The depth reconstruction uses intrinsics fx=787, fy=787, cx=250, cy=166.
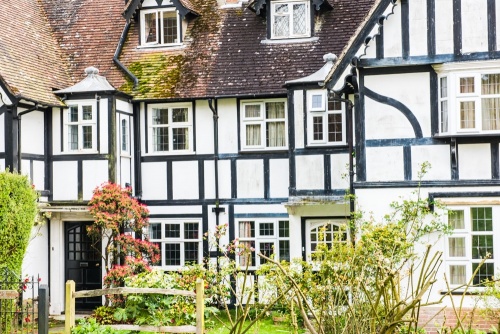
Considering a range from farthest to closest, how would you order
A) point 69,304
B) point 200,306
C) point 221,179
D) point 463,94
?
point 221,179, point 463,94, point 69,304, point 200,306

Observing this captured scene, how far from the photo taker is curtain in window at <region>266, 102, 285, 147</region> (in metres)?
22.5

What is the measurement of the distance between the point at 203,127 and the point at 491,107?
29.0ft

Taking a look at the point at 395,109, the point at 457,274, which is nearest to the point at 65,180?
the point at 395,109

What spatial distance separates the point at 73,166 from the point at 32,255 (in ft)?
8.96

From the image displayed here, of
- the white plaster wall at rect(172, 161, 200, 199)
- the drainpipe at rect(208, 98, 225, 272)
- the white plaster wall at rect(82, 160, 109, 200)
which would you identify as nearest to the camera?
the white plaster wall at rect(82, 160, 109, 200)

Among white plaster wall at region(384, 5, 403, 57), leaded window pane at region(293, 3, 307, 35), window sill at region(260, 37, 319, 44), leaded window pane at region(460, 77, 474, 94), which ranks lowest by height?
leaded window pane at region(460, 77, 474, 94)

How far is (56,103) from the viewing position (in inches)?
872

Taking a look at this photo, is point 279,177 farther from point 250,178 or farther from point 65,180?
point 65,180

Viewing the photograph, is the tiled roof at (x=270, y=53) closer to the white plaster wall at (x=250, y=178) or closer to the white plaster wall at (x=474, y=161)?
the white plaster wall at (x=250, y=178)

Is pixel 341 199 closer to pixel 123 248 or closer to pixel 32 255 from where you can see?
pixel 123 248

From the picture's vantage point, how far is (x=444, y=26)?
57.9 feet

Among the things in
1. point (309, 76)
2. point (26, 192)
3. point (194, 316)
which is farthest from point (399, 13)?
point (26, 192)

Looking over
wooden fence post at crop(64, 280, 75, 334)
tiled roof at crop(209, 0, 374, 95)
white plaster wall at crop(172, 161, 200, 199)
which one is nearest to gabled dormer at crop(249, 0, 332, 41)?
tiled roof at crop(209, 0, 374, 95)

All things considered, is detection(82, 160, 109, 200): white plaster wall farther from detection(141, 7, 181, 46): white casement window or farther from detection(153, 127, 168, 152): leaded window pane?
detection(141, 7, 181, 46): white casement window
